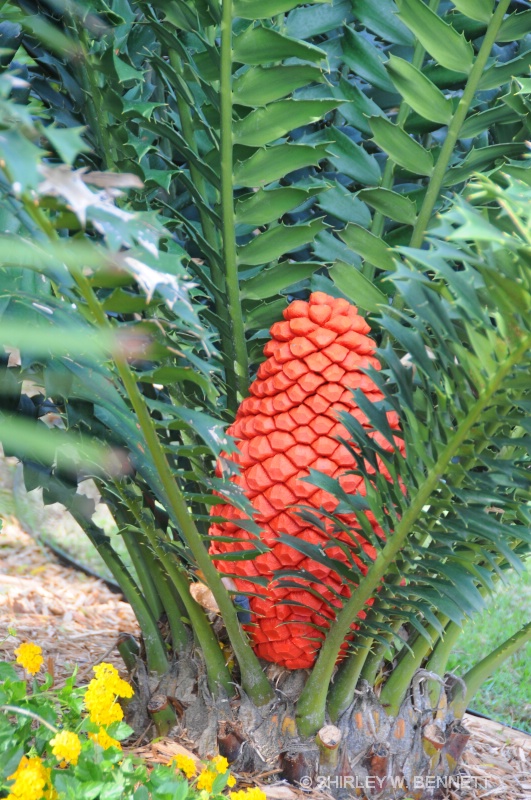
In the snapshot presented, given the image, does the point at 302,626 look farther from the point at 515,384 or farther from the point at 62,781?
the point at 515,384

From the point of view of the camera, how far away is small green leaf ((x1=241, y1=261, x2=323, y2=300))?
0.89 metres

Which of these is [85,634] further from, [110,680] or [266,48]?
[266,48]

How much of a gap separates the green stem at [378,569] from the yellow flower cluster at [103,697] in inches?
8.7

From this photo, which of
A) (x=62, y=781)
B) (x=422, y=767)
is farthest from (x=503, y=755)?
(x=62, y=781)

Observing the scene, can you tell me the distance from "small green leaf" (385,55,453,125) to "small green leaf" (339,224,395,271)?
0.48 feet

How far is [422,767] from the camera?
3.12ft

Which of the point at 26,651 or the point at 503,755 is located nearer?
the point at 26,651

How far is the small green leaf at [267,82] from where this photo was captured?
0.81 meters

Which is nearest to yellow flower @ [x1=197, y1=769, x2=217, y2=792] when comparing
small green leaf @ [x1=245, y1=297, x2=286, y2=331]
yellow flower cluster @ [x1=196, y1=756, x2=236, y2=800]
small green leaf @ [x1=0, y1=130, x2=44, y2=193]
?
yellow flower cluster @ [x1=196, y1=756, x2=236, y2=800]

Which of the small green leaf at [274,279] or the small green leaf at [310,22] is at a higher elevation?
the small green leaf at [310,22]

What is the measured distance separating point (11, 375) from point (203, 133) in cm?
39

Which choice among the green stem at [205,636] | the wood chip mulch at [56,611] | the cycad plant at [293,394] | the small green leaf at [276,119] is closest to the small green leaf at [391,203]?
the cycad plant at [293,394]

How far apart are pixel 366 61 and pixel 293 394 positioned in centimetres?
44

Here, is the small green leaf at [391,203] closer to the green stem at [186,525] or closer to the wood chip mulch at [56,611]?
the green stem at [186,525]
